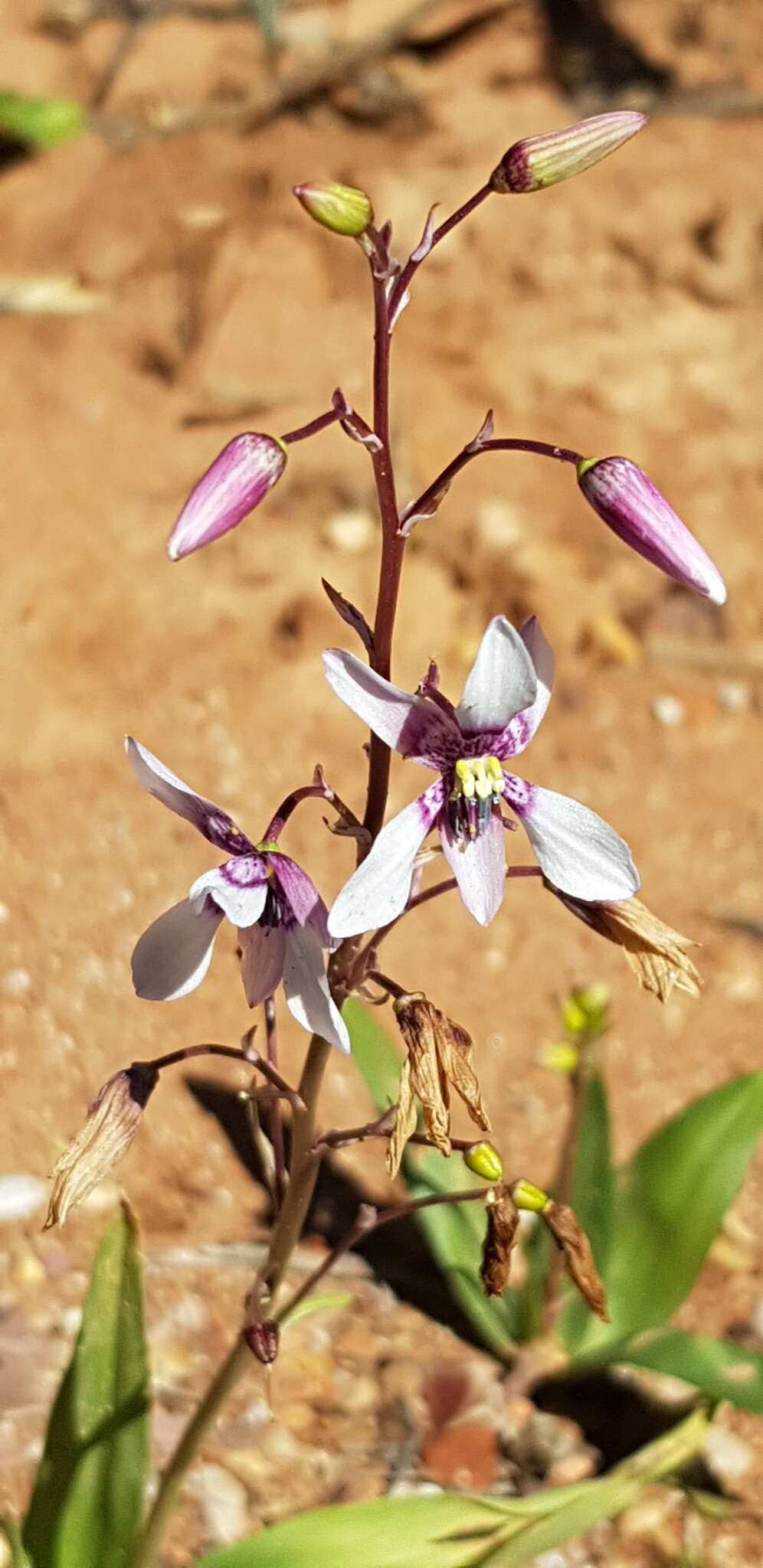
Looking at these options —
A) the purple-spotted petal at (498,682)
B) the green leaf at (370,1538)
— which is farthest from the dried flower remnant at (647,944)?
the green leaf at (370,1538)

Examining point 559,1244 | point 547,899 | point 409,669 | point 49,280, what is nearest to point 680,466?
point 409,669

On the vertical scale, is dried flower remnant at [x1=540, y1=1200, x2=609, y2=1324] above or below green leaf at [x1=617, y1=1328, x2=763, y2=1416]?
above

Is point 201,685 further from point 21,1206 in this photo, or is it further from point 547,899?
point 21,1206

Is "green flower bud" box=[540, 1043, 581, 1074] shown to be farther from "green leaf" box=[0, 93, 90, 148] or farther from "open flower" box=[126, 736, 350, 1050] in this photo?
"green leaf" box=[0, 93, 90, 148]

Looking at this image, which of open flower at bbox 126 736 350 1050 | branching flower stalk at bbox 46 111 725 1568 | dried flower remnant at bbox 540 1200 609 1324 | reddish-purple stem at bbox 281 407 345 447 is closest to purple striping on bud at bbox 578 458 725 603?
branching flower stalk at bbox 46 111 725 1568

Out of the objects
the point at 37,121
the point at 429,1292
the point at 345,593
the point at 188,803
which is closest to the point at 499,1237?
the point at 188,803

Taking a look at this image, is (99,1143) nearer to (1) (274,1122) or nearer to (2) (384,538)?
(1) (274,1122)
